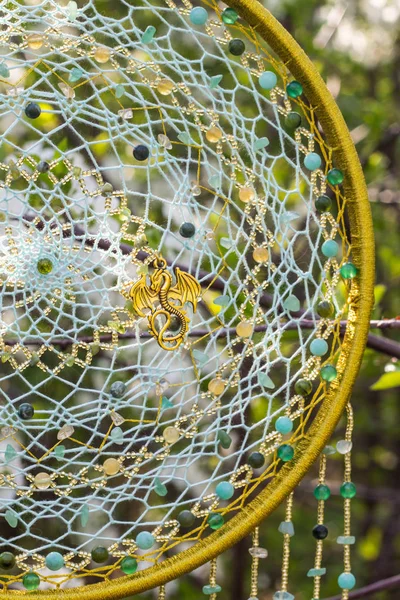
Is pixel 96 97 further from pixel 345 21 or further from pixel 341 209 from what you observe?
pixel 345 21

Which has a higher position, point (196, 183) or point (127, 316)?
point (196, 183)

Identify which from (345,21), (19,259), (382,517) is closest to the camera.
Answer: (19,259)

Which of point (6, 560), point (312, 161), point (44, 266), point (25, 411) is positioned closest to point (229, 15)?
point (312, 161)

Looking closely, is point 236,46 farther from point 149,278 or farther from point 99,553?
point 99,553

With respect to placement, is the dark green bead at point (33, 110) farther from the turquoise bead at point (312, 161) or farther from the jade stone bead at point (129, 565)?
the jade stone bead at point (129, 565)

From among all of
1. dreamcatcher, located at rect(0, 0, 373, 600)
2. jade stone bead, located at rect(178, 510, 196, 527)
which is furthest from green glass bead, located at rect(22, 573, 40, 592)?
jade stone bead, located at rect(178, 510, 196, 527)

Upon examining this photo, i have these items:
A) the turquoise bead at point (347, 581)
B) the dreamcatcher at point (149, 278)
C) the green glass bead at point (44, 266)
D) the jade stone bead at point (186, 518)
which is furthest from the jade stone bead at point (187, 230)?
the turquoise bead at point (347, 581)

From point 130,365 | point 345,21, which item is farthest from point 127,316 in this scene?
point 345,21
